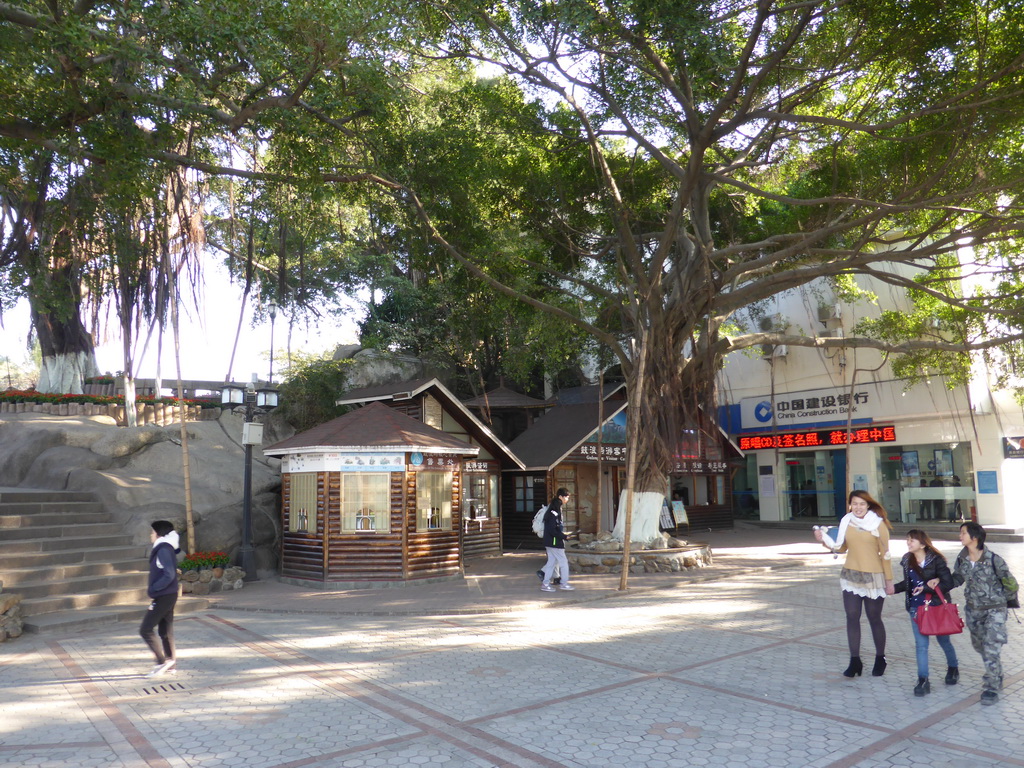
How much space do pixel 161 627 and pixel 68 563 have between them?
19.6 feet

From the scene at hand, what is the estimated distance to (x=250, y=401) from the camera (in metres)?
17.3

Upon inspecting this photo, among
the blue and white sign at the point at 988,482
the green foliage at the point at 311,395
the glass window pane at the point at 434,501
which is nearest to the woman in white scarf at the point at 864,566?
the glass window pane at the point at 434,501

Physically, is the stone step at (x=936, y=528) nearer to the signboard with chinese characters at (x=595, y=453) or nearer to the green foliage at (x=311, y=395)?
the signboard with chinese characters at (x=595, y=453)

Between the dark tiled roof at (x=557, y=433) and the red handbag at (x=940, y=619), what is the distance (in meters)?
14.0

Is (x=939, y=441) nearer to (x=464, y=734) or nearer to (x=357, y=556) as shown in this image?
(x=357, y=556)

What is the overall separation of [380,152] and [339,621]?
27.7 ft

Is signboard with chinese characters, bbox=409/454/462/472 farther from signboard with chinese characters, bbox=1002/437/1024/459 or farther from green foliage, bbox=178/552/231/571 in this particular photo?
signboard with chinese characters, bbox=1002/437/1024/459

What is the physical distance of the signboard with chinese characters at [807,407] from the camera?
2539 cm

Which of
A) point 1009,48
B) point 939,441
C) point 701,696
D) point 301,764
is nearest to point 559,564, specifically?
point 701,696

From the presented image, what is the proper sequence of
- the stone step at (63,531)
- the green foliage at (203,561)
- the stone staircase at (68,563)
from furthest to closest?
→ the green foliage at (203,561)
the stone step at (63,531)
the stone staircase at (68,563)

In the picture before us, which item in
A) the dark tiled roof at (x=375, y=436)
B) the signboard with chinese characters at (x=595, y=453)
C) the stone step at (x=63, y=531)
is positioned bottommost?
the stone step at (x=63, y=531)

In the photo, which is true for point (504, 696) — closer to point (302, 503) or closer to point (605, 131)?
point (302, 503)

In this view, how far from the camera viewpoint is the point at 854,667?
22.5ft

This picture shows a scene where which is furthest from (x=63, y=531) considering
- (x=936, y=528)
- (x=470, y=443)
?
(x=936, y=528)
